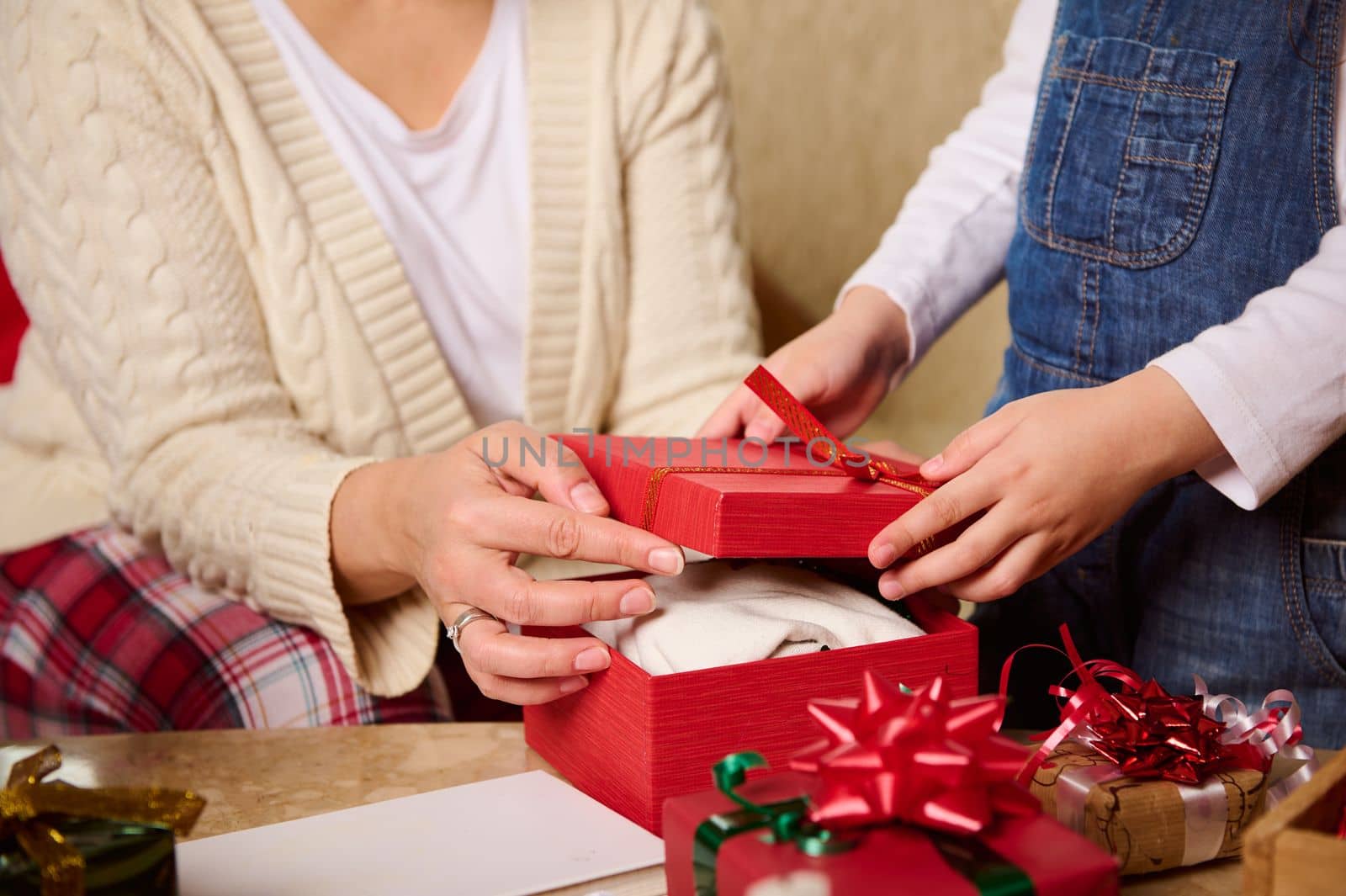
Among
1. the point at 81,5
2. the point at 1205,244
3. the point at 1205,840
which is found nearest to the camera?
the point at 1205,840

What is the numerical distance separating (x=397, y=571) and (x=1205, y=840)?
0.58 meters

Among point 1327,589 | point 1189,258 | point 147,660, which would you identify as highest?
point 1189,258

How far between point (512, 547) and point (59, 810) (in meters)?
0.30

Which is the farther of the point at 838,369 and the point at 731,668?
the point at 838,369

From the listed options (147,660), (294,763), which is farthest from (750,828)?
(147,660)

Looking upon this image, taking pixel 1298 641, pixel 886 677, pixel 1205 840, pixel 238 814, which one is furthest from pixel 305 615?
pixel 1298 641

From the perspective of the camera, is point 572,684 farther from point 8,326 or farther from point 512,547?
point 8,326

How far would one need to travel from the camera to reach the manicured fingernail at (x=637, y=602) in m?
0.63

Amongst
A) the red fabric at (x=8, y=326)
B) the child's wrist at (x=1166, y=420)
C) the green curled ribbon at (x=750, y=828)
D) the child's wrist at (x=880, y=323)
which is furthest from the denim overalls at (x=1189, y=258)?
the red fabric at (x=8, y=326)

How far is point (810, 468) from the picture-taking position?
708mm

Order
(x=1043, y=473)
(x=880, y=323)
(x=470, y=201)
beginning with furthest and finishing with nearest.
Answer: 1. (x=470, y=201)
2. (x=880, y=323)
3. (x=1043, y=473)

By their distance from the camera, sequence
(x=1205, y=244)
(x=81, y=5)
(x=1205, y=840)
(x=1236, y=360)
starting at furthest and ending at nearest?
(x=81, y=5) → (x=1205, y=244) → (x=1236, y=360) → (x=1205, y=840)

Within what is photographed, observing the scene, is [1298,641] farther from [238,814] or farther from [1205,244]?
[238,814]

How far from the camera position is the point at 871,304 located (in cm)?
98
